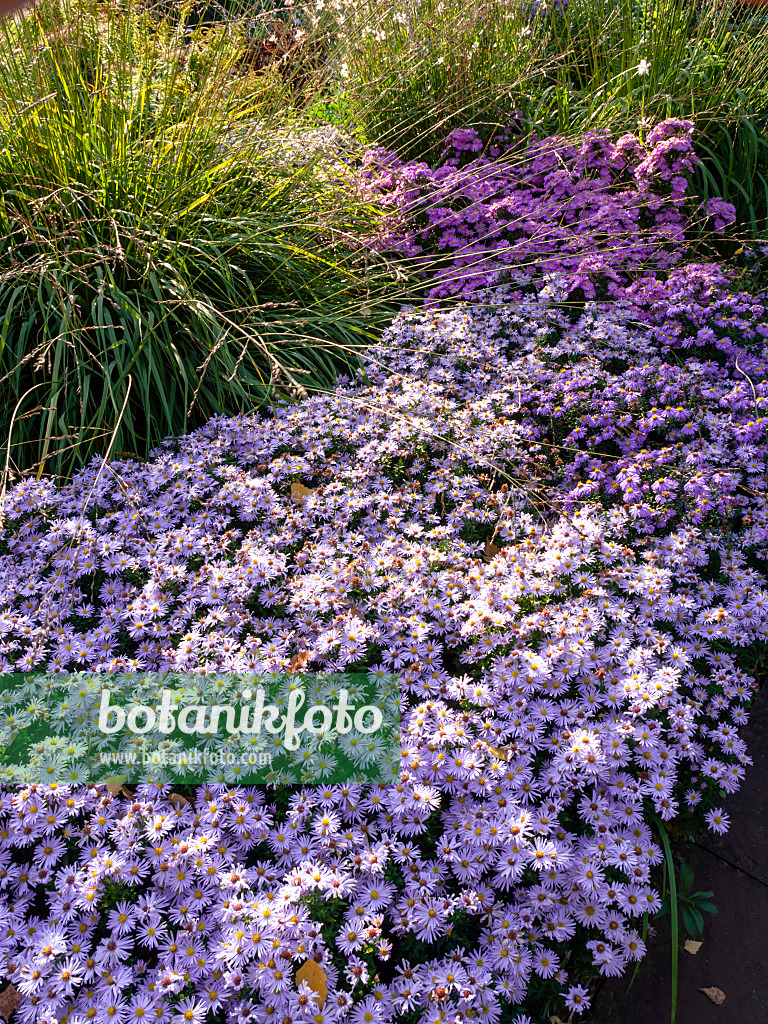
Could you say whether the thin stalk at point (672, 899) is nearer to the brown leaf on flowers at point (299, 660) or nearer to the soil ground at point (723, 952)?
the soil ground at point (723, 952)

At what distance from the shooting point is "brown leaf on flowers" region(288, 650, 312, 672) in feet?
7.04

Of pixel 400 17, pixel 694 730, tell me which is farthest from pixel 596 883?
pixel 400 17

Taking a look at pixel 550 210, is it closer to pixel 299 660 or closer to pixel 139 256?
pixel 139 256

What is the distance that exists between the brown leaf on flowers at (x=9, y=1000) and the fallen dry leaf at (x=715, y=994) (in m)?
1.74

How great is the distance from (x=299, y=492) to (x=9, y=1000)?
1.84 m

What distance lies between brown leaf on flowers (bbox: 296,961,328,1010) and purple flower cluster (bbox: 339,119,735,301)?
10.5 ft

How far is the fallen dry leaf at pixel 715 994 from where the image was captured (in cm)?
187

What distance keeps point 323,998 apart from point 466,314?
10.9 feet

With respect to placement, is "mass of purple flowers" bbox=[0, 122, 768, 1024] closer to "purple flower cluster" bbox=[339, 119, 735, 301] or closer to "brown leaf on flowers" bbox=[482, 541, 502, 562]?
"brown leaf on flowers" bbox=[482, 541, 502, 562]

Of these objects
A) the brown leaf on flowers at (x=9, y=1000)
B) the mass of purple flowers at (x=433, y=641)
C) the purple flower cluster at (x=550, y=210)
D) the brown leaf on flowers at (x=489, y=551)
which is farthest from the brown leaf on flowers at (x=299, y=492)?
the brown leaf on flowers at (x=9, y=1000)

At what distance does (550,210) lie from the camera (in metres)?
4.14

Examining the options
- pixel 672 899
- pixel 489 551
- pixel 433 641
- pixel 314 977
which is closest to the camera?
pixel 314 977

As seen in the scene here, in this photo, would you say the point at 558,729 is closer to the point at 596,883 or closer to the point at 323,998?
the point at 596,883

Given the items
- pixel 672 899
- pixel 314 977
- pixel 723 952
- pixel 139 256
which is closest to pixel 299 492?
pixel 139 256
